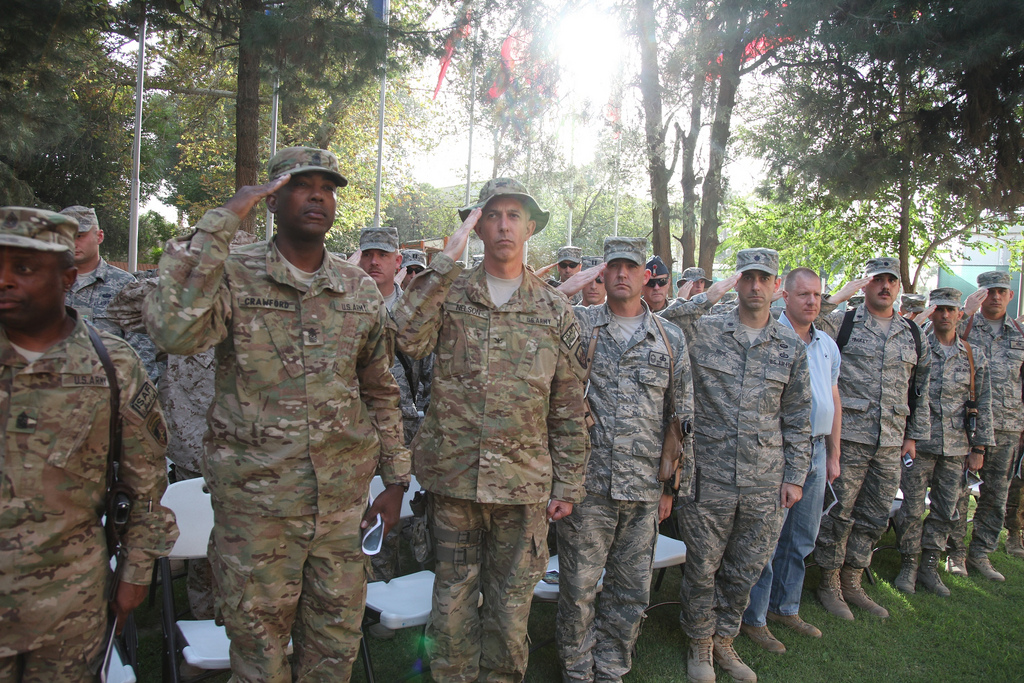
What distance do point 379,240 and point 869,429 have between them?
12.8 feet

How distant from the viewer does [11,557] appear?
1.98 metres

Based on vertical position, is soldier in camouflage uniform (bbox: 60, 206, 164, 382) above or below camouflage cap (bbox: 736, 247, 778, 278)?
below

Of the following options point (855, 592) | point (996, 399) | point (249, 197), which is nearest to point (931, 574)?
point (855, 592)

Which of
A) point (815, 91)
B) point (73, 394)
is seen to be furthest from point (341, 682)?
point (815, 91)

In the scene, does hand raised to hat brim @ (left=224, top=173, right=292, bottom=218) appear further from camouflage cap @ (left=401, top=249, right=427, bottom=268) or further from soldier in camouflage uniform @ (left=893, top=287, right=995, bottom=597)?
soldier in camouflage uniform @ (left=893, top=287, right=995, bottom=597)

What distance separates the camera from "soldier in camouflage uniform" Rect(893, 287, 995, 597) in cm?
549

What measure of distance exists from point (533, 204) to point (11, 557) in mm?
2458

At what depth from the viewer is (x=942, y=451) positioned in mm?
5441

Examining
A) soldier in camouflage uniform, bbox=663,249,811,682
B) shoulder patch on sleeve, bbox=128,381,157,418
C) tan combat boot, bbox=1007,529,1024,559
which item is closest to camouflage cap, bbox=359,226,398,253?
soldier in camouflage uniform, bbox=663,249,811,682

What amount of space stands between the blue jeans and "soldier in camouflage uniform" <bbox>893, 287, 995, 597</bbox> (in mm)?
1554

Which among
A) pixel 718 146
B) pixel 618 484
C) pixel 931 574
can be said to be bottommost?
pixel 931 574

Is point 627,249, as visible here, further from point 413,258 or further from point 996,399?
point 996,399

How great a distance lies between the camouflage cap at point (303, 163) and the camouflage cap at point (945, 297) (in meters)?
5.28

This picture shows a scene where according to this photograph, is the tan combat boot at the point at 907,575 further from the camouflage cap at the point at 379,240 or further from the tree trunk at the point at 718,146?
the tree trunk at the point at 718,146
